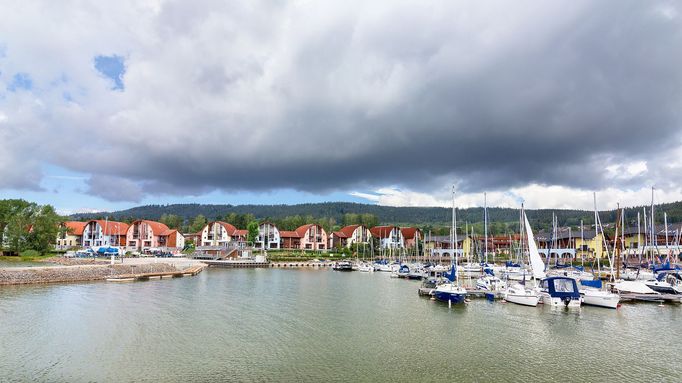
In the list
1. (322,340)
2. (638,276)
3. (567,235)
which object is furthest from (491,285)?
(567,235)

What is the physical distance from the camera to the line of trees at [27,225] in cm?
9750

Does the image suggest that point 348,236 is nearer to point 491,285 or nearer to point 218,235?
point 218,235

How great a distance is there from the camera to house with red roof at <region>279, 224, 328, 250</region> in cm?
13975

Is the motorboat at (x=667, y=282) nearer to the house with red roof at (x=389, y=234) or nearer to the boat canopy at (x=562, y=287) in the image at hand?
the boat canopy at (x=562, y=287)

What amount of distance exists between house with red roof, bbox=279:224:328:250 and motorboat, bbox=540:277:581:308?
4058 inches

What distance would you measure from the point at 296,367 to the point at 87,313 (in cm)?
2213

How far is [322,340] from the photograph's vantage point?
25969 millimetres

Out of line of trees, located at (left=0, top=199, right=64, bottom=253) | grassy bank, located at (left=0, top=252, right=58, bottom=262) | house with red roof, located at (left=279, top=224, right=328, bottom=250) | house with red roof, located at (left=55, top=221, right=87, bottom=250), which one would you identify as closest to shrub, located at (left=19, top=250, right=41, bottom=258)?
grassy bank, located at (left=0, top=252, right=58, bottom=262)

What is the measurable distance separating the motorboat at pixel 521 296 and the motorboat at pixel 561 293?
3.51ft

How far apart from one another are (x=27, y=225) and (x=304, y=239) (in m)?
72.7

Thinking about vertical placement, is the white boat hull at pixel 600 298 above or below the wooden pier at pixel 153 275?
above

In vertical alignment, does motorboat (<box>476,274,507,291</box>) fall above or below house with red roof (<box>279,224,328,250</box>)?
below

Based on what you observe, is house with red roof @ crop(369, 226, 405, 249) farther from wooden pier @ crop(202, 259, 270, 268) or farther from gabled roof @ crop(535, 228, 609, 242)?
wooden pier @ crop(202, 259, 270, 268)

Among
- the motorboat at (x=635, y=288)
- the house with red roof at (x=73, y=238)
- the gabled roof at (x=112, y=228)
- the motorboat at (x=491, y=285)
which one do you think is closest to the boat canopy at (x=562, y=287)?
the motorboat at (x=491, y=285)
